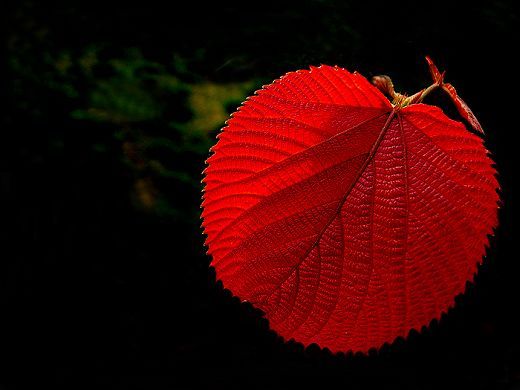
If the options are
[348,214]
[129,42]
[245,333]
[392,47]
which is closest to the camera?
[348,214]

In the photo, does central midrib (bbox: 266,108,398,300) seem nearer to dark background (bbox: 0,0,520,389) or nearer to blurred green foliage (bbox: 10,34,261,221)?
dark background (bbox: 0,0,520,389)

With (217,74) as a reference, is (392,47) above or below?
below

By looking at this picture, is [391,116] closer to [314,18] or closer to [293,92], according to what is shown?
[293,92]

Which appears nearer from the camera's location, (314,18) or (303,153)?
(303,153)

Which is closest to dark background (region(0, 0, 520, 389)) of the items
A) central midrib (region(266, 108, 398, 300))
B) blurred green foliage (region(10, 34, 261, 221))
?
blurred green foliage (region(10, 34, 261, 221))

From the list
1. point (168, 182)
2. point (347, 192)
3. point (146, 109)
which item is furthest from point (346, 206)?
point (146, 109)

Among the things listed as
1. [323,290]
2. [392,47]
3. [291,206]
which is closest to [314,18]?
[392,47]

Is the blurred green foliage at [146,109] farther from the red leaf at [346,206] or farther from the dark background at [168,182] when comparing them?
the red leaf at [346,206]

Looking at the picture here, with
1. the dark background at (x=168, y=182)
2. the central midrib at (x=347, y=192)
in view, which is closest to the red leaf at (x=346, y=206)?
the central midrib at (x=347, y=192)
